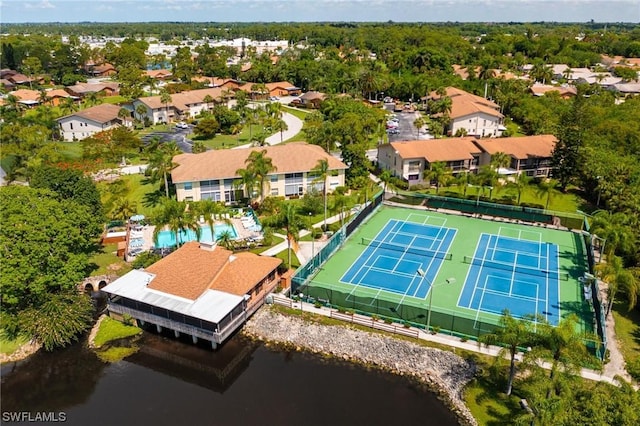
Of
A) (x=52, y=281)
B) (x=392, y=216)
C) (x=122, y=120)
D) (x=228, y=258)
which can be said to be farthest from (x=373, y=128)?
(x=52, y=281)

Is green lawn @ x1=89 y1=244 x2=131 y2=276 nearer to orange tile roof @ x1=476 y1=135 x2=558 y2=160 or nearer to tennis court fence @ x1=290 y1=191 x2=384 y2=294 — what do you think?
tennis court fence @ x1=290 y1=191 x2=384 y2=294

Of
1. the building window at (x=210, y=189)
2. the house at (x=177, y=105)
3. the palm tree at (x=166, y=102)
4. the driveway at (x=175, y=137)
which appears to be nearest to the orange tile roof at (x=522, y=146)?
the building window at (x=210, y=189)

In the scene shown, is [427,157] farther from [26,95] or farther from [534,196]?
[26,95]

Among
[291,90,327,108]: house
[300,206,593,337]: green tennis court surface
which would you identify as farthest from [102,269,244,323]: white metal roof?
[291,90,327,108]: house

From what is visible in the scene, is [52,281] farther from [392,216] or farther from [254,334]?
[392,216]

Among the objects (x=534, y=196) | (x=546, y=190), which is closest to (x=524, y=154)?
(x=534, y=196)

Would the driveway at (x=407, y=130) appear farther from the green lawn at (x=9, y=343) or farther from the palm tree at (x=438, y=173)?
the green lawn at (x=9, y=343)
